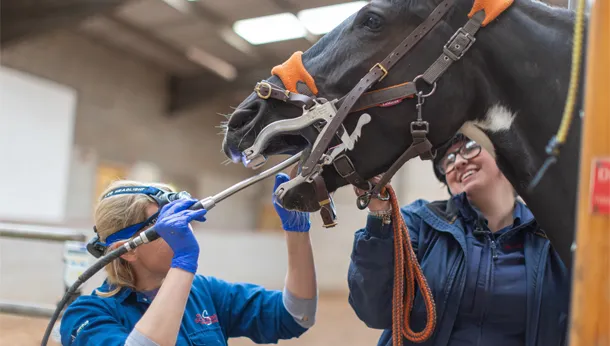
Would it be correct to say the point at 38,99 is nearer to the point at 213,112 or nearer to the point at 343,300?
the point at 343,300

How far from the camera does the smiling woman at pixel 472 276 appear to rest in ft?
4.30

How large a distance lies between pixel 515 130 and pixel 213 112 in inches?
507

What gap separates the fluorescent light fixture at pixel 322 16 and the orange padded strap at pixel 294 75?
6.63 metres

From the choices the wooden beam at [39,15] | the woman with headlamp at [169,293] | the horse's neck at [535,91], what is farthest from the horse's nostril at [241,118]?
the wooden beam at [39,15]

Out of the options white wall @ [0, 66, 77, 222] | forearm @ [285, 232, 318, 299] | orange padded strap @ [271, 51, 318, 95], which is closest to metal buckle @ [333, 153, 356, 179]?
orange padded strap @ [271, 51, 318, 95]

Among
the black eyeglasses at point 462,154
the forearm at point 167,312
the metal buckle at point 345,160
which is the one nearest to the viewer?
the metal buckle at point 345,160

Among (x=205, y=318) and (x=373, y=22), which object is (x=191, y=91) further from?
(x=373, y=22)

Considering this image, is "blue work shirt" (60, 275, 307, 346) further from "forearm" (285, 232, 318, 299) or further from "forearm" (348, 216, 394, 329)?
"forearm" (348, 216, 394, 329)

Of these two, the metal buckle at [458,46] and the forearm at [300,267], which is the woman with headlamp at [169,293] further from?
the metal buckle at [458,46]

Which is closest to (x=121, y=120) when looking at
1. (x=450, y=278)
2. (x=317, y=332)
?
(x=317, y=332)

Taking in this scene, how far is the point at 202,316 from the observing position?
1634mm

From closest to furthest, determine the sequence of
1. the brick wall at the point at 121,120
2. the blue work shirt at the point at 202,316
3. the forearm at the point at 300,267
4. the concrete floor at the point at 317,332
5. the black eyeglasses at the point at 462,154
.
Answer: the blue work shirt at the point at 202,316, the black eyeglasses at the point at 462,154, the forearm at the point at 300,267, the concrete floor at the point at 317,332, the brick wall at the point at 121,120

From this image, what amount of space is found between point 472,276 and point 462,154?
1.23 feet

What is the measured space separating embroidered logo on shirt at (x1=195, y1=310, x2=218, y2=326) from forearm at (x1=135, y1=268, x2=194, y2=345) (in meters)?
0.30
